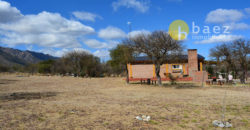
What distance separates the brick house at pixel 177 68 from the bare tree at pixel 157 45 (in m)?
7.36

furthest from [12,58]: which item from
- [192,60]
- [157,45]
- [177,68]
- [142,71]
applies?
[157,45]

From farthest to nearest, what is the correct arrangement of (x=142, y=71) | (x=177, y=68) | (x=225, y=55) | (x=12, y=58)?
(x=12, y=58) < (x=142, y=71) < (x=177, y=68) < (x=225, y=55)

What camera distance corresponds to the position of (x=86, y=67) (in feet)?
139

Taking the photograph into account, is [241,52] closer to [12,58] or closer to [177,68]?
[177,68]

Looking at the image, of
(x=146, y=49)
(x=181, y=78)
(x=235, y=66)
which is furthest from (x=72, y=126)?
(x=181, y=78)

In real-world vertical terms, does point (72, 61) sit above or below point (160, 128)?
above

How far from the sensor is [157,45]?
16.9m

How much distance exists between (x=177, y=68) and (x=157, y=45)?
1316cm

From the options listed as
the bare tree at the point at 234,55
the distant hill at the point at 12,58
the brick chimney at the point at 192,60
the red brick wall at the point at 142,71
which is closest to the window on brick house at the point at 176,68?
the brick chimney at the point at 192,60

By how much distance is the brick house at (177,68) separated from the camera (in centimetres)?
2670

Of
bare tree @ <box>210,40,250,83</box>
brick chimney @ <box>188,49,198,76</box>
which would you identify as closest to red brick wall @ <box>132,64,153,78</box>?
brick chimney @ <box>188,49,198,76</box>

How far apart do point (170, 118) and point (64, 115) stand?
3396 millimetres

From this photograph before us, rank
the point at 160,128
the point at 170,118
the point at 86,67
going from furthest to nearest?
the point at 86,67, the point at 170,118, the point at 160,128

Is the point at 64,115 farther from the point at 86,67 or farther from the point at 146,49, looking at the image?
the point at 86,67
